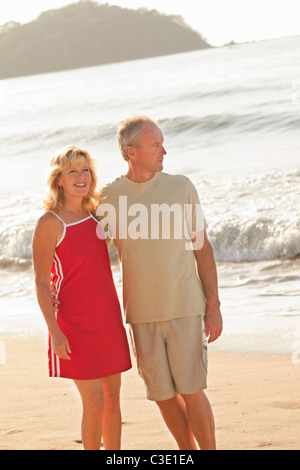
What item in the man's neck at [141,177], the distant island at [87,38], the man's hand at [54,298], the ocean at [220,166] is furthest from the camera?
the distant island at [87,38]

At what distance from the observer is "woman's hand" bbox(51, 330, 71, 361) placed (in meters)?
3.23

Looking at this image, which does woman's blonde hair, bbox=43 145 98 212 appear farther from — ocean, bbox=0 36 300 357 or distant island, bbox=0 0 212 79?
distant island, bbox=0 0 212 79

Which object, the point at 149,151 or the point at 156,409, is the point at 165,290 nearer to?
the point at 149,151

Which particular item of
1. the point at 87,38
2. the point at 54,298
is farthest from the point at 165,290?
the point at 87,38

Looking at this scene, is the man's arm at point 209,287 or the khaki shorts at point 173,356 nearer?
the khaki shorts at point 173,356

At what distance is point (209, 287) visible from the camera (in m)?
3.43

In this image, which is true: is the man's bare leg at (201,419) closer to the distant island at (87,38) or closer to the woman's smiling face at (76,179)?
the woman's smiling face at (76,179)

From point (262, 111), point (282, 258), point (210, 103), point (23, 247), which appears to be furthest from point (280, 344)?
point (210, 103)

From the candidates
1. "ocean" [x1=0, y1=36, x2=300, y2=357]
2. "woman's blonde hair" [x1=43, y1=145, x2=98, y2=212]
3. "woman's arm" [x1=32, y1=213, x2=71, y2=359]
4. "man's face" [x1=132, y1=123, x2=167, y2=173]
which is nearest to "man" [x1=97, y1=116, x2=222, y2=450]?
"man's face" [x1=132, y1=123, x2=167, y2=173]

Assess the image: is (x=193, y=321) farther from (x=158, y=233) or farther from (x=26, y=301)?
(x=26, y=301)

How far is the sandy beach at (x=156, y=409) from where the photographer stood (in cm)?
397

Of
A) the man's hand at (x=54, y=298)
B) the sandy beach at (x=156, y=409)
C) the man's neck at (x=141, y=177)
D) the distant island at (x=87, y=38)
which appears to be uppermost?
the distant island at (x=87, y=38)

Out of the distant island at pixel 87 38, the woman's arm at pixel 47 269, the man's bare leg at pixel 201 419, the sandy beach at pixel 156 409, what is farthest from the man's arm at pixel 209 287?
the distant island at pixel 87 38
